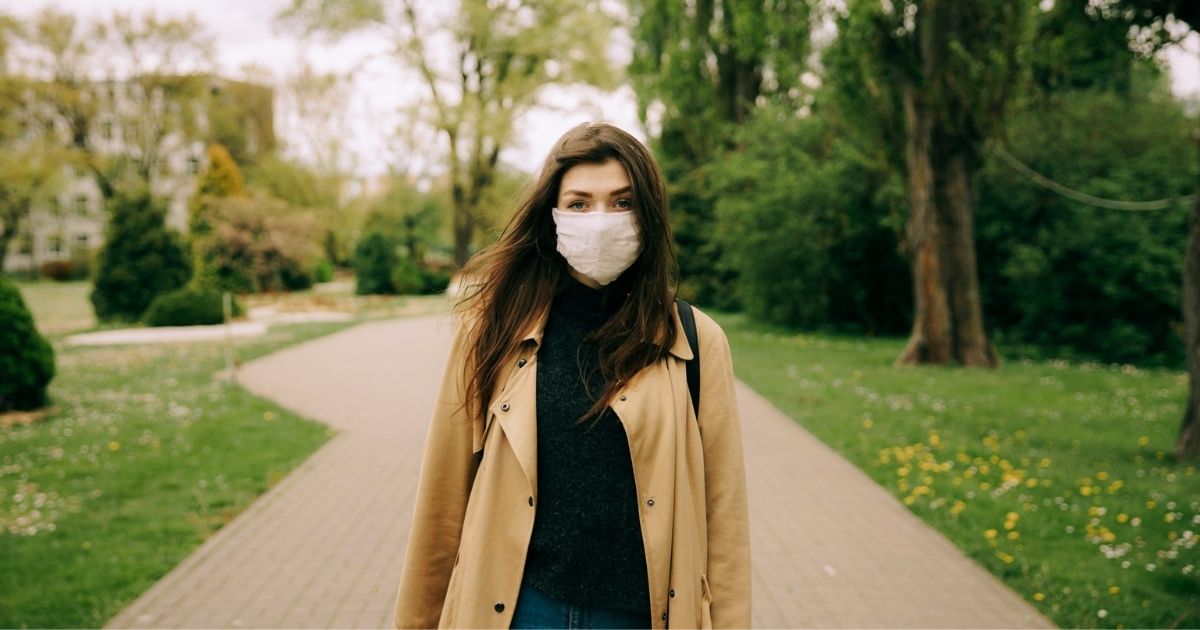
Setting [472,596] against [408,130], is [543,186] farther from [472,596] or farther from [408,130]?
[408,130]

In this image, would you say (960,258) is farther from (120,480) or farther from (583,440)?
(583,440)

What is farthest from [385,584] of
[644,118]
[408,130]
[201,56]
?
[201,56]

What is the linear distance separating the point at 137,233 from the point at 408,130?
1895cm

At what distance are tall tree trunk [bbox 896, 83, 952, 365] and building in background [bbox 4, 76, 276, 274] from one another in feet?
140

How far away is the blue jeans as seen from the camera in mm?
1963

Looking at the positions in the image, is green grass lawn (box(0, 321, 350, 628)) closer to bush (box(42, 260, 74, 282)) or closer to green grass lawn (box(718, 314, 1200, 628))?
green grass lawn (box(718, 314, 1200, 628))

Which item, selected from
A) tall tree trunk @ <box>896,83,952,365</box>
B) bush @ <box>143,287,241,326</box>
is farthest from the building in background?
tall tree trunk @ <box>896,83,952,365</box>

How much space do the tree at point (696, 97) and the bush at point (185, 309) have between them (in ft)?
41.9

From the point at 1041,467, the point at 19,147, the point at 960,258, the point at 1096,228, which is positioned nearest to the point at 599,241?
the point at 1041,467

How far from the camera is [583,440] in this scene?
201 centimetres

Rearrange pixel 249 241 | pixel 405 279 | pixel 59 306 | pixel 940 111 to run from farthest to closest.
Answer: pixel 405 279 < pixel 59 306 < pixel 249 241 < pixel 940 111

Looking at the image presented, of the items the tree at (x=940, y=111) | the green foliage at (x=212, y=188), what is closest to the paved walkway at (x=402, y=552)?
the tree at (x=940, y=111)

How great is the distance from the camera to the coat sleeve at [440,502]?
7.06 ft

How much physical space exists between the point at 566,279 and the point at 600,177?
0.29m
